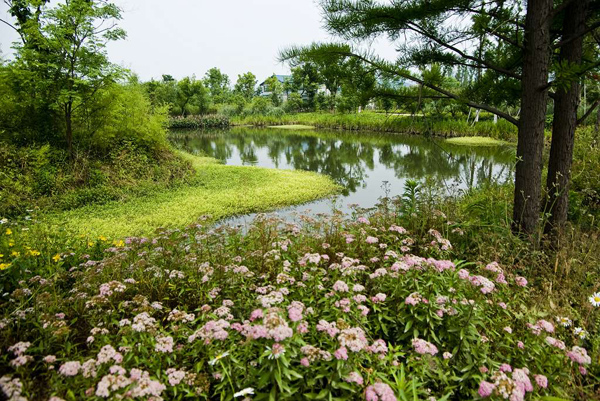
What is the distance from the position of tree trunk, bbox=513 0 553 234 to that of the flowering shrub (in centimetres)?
83

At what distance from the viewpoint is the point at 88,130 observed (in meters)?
7.55

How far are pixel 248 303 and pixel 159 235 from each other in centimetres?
145

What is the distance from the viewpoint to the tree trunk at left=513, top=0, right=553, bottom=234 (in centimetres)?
244

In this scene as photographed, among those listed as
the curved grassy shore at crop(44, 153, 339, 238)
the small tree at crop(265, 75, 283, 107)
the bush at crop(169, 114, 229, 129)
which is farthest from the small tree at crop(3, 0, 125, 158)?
the small tree at crop(265, 75, 283, 107)

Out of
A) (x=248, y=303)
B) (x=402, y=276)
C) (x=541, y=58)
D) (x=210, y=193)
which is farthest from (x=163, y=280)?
(x=210, y=193)

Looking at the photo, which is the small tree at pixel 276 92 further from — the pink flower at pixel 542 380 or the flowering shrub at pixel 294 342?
the pink flower at pixel 542 380

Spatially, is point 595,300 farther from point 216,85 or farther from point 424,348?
point 216,85

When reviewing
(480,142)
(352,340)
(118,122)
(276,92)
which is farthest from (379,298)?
(276,92)

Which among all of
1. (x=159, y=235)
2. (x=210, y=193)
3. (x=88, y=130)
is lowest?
(x=210, y=193)

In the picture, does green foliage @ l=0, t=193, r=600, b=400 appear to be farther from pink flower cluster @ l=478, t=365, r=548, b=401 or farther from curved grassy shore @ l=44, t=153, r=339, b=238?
curved grassy shore @ l=44, t=153, r=339, b=238

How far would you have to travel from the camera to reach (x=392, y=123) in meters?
2.88

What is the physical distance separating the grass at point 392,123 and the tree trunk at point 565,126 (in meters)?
0.76

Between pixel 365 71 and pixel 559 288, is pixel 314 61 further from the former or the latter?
pixel 559 288

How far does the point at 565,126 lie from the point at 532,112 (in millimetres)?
619
